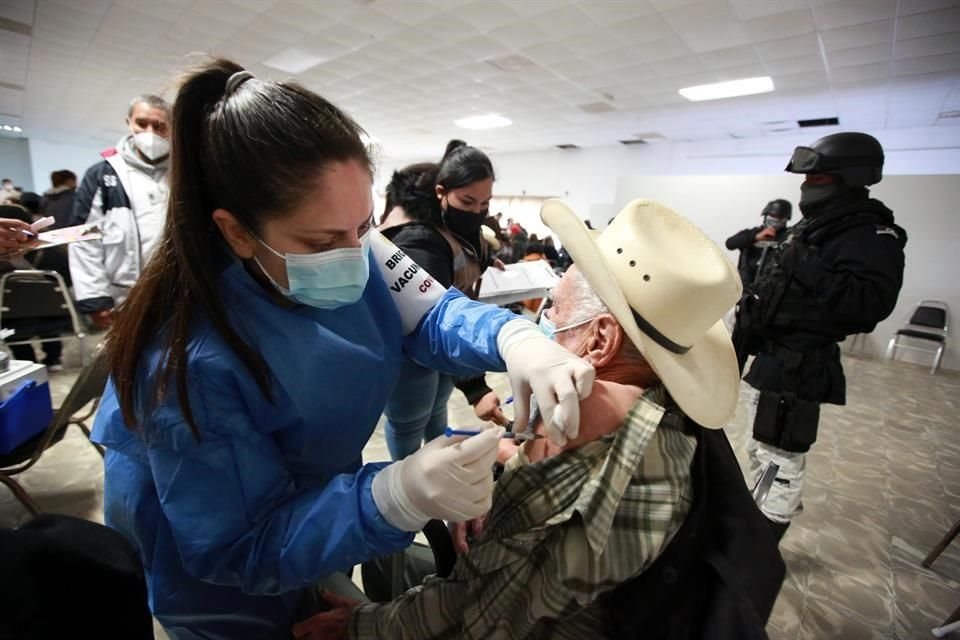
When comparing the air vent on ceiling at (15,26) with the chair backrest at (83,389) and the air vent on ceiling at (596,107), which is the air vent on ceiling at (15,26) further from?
the air vent on ceiling at (596,107)

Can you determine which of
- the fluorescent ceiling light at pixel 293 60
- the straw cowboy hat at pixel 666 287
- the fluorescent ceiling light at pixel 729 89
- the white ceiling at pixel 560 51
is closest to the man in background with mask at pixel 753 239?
the white ceiling at pixel 560 51

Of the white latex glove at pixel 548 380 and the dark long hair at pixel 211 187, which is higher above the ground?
the dark long hair at pixel 211 187

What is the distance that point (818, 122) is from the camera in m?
5.54

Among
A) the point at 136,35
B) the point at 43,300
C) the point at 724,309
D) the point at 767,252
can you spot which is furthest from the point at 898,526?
the point at 136,35

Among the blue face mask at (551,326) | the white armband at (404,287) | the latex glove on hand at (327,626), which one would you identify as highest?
the white armband at (404,287)

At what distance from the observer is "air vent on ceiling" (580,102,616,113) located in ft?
18.9

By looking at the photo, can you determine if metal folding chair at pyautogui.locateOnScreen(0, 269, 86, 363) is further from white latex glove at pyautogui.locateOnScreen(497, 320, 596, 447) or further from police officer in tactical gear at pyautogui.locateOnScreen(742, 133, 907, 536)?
police officer in tactical gear at pyautogui.locateOnScreen(742, 133, 907, 536)

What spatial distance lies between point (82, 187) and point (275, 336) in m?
2.12

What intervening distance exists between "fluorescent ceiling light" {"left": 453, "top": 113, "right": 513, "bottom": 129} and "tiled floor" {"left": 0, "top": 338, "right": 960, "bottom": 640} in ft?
18.1

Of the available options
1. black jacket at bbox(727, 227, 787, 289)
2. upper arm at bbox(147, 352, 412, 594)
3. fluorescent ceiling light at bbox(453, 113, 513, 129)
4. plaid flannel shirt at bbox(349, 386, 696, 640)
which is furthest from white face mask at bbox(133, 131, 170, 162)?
fluorescent ceiling light at bbox(453, 113, 513, 129)

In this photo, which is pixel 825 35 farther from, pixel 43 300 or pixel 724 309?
pixel 43 300

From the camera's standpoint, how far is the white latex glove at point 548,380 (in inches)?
26.1

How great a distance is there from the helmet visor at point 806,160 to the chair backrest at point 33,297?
12.6 feet

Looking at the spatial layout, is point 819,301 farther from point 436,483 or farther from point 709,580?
point 436,483
